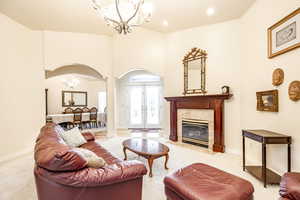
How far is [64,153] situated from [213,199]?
1301 mm

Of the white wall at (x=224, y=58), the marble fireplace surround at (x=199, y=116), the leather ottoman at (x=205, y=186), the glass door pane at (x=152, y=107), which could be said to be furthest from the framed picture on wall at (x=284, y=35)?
the glass door pane at (x=152, y=107)

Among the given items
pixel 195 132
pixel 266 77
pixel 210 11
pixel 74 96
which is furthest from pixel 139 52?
pixel 74 96

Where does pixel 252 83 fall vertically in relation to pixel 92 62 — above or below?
Result: below

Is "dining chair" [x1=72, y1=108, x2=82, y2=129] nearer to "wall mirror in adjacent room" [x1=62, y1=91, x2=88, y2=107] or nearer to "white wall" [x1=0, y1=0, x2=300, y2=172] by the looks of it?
"wall mirror in adjacent room" [x1=62, y1=91, x2=88, y2=107]

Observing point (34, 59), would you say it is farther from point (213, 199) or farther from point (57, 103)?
point (213, 199)

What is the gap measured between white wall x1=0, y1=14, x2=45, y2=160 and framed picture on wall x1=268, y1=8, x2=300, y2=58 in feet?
18.1

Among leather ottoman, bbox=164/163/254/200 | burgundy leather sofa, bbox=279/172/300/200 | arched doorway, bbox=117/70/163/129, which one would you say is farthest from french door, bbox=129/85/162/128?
burgundy leather sofa, bbox=279/172/300/200

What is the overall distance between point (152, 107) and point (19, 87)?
473 centimetres

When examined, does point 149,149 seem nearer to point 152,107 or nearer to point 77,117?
point 152,107

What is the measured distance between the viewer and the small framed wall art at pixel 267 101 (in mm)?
2640

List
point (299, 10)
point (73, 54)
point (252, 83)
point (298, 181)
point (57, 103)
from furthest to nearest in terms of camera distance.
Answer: point (57, 103) → point (73, 54) → point (252, 83) → point (299, 10) → point (298, 181)

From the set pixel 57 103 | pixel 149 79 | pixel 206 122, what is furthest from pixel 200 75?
pixel 57 103

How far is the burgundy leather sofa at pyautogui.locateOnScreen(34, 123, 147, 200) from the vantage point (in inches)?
50.9

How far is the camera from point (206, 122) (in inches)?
164
